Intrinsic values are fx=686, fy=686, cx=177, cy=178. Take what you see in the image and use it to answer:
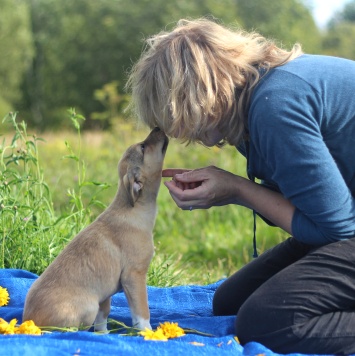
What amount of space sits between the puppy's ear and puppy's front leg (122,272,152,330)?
0.42m

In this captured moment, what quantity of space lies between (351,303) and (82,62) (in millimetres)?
25477

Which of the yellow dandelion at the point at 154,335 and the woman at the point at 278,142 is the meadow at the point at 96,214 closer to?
the woman at the point at 278,142

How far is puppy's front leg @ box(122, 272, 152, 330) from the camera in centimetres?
376

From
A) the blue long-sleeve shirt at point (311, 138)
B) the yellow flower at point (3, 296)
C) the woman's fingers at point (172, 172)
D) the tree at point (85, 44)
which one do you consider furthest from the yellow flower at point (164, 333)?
the tree at point (85, 44)

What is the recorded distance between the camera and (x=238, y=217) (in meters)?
8.02

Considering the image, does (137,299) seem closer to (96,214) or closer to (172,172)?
(172,172)

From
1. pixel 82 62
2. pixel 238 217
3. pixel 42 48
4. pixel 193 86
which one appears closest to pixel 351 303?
pixel 193 86

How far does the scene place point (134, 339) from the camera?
346 cm

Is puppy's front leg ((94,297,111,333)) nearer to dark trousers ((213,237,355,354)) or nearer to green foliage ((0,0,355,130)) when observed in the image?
dark trousers ((213,237,355,354))

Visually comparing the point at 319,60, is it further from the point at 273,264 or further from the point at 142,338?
the point at 142,338

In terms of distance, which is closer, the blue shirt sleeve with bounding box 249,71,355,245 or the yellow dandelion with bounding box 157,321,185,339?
the blue shirt sleeve with bounding box 249,71,355,245

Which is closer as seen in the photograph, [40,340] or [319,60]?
[40,340]

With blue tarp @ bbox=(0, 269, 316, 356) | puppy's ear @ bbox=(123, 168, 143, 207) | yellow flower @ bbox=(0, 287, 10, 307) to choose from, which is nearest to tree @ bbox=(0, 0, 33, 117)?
yellow flower @ bbox=(0, 287, 10, 307)

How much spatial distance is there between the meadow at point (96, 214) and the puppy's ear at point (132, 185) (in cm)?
34
